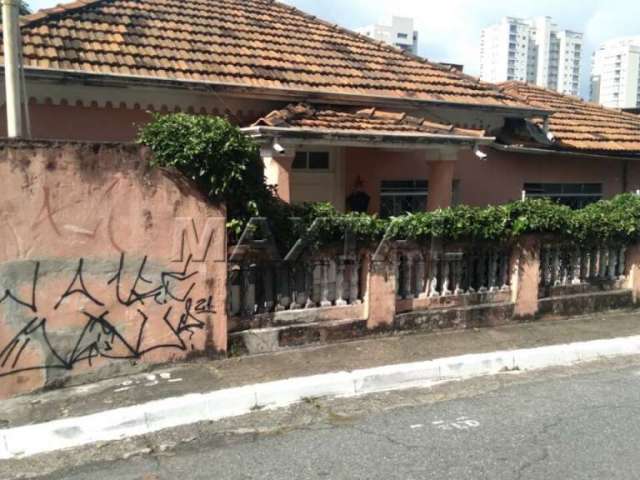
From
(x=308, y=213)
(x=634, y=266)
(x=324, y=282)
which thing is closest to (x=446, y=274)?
(x=324, y=282)

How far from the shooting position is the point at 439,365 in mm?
6121

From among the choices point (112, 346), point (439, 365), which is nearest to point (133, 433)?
point (112, 346)

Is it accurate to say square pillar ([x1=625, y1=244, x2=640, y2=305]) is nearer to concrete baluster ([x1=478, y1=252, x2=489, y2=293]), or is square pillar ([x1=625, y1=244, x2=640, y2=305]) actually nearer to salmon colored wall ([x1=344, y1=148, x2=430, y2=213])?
concrete baluster ([x1=478, y1=252, x2=489, y2=293])

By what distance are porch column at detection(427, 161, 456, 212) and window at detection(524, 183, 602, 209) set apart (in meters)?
3.60

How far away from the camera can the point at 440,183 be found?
9555 mm

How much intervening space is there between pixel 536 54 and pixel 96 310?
151 feet

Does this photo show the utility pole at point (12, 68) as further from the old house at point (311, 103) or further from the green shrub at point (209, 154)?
the old house at point (311, 103)

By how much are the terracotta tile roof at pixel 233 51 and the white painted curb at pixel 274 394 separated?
4757mm

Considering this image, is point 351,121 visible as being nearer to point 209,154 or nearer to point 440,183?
point 440,183

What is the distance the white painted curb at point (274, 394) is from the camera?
446 cm

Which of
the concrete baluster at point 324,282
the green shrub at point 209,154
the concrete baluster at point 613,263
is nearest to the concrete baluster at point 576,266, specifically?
the concrete baluster at point 613,263

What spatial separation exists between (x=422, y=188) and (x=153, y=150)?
668cm

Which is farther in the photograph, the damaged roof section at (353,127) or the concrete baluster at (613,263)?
the concrete baluster at (613,263)

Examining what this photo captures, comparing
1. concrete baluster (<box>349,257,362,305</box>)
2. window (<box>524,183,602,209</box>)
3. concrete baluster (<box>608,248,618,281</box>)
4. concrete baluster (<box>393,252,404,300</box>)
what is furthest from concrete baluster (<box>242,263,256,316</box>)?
window (<box>524,183,602,209</box>)
